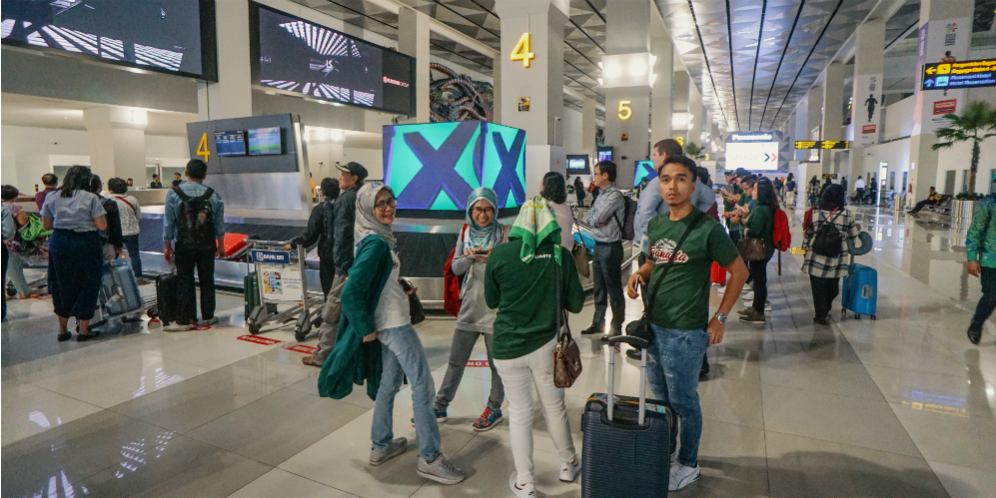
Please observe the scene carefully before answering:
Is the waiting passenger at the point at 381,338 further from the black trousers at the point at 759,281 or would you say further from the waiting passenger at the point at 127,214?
the waiting passenger at the point at 127,214

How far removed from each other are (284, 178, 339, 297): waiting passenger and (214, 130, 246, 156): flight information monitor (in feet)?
17.7

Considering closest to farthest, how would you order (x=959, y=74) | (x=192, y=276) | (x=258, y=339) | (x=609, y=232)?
(x=609, y=232), (x=258, y=339), (x=192, y=276), (x=959, y=74)

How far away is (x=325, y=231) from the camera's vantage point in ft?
17.0

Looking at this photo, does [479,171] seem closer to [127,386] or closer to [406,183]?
[406,183]

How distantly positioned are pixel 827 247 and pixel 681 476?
4230 mm

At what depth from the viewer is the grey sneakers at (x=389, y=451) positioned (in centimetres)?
307

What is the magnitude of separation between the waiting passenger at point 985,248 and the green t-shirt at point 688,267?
4069 mm

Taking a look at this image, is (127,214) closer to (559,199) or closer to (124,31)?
(124,31)

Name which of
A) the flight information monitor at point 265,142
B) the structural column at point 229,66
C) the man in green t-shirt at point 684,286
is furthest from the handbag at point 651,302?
the structural column at point 229,66

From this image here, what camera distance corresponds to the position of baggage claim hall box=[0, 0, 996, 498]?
8.76 ft

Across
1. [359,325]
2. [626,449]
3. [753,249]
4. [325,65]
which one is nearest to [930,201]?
[753,249]

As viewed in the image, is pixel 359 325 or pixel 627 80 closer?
pixel 359 325

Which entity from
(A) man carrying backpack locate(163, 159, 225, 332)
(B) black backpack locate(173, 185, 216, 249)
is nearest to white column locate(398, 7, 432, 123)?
(A) man carrying backpack locate(163, 159, 225, 332)

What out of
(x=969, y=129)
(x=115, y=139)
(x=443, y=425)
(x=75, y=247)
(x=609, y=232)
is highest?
(x=969, y=129)
